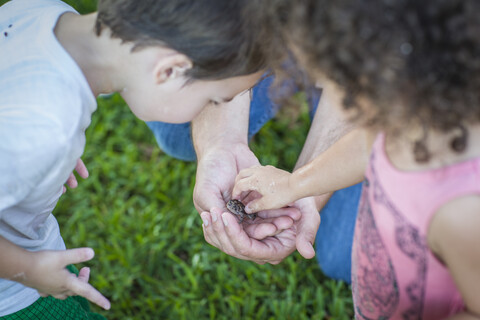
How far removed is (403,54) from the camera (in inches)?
45.6

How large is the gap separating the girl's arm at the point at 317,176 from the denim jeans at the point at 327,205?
0.56m

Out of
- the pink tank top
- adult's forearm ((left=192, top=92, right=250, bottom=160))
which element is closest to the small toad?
adult's forearm ((left=192, top=92, right=250, bottom=160))

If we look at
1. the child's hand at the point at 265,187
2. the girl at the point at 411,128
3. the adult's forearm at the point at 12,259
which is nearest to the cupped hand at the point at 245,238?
the child's hand at the point at 265,187

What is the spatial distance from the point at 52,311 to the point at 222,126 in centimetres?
112

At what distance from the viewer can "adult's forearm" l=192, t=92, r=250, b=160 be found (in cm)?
252

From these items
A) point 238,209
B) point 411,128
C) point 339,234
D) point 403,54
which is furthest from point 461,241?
point 339,234

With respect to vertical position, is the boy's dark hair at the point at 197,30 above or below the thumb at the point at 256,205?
above

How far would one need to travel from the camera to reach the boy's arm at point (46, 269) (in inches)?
64.9

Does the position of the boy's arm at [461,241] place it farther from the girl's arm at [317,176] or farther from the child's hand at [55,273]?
the child's hand at [55,273]

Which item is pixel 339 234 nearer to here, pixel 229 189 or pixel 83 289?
pixel 229 189

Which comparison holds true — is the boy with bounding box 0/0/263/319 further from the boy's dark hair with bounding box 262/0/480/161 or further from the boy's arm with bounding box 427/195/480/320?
the boy's arm with bounding box 427/195/480/320

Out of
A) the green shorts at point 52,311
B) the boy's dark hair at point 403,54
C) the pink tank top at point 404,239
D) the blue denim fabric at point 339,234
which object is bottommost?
the blue denim fabric at point 339,234

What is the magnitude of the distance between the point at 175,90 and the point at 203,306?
1294 mm

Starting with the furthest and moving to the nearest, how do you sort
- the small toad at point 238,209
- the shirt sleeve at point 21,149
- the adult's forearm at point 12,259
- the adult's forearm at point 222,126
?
the adult's forearm at point 222,126, the small toad at point 238,209, the adult's forearm at point 12,259, the shirt sleeve at point 21,149
